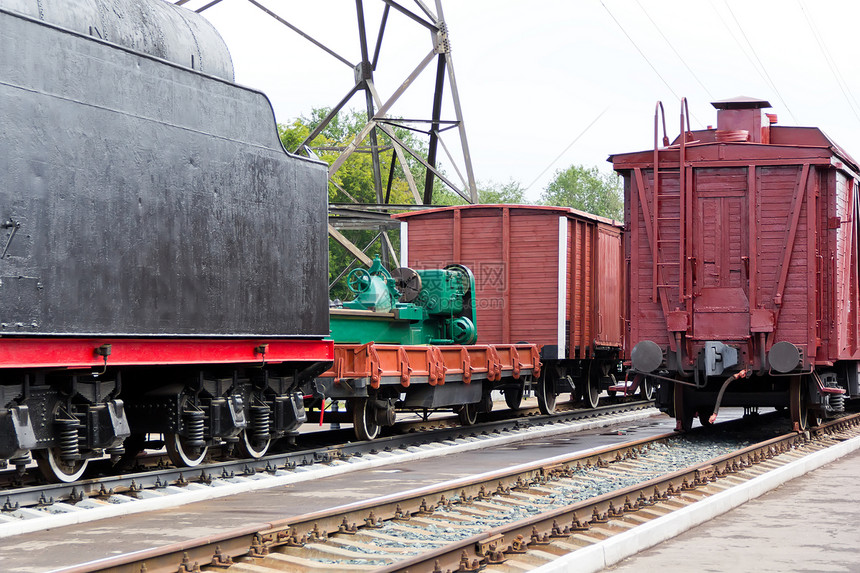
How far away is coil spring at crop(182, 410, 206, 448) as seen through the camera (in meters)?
10.4

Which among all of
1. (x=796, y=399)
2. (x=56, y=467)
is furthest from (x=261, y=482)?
(x=796, y=399)

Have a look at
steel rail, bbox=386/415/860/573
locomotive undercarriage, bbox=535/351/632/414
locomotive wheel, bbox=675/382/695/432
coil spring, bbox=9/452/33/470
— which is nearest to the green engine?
locomotive undercarriage, bbox=535/351/632/414

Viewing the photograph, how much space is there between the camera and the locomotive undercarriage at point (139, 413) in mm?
8586

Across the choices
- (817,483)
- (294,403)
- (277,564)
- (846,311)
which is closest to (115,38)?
(294,403)

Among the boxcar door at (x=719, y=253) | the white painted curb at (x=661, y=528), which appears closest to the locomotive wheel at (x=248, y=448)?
the white painted curb at (x=661, y=528)

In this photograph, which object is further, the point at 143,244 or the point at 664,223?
the point at 664,223

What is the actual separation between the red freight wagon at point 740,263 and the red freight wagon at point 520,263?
3.71 m

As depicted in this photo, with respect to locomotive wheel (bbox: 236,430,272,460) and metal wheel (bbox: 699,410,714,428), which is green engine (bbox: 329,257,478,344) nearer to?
metal wheel (bbox: 699,410,714,428)

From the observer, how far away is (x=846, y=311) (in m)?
14.7

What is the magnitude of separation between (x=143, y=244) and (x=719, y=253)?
305 inches

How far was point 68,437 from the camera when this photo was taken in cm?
890

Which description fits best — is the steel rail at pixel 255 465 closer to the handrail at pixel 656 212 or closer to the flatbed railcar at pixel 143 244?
the flatbed railcar at pixel 143 244

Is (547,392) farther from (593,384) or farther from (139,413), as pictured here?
(139,413)

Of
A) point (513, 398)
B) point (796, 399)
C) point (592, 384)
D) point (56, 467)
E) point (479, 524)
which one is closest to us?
point (479, 524)
